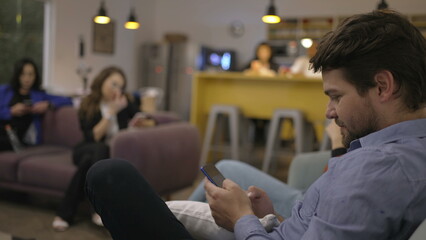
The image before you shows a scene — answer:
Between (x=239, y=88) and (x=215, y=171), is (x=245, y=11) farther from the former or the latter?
(x=215, y=171)

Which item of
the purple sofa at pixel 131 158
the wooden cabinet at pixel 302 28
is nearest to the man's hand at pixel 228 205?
the purple sofa at pixel 131 158

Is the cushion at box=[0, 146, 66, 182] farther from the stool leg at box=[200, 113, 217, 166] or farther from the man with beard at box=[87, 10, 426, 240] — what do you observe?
the man with beard at box=[87, 10, 426, 240]

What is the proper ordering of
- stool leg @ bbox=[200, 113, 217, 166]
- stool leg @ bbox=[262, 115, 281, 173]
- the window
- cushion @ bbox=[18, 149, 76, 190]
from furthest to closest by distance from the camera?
the window < stool leg @ bbox=[200, 113, 217, 166] < stool leg @ bbox=[262, 115, 281, 173] < cushion @ bbox=[18, 149, 76, 190]

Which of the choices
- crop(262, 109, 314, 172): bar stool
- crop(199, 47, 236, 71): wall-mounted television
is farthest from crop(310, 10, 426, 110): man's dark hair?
crop(199, 47, 236, 71): wall-mounted television

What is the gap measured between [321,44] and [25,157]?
2.83m

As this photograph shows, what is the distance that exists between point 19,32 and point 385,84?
6372 millimetres

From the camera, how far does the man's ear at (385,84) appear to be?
40.1 inches

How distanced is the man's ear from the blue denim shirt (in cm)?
7

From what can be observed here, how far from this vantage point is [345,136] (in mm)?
1118

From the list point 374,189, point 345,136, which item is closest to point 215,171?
point 345,136

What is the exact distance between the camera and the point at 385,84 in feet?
3.37

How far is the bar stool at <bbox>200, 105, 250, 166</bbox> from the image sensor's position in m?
5.03

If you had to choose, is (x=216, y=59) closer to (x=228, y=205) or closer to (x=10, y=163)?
(x=10, y=163)

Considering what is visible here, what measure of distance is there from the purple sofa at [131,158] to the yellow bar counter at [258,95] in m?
1.66
